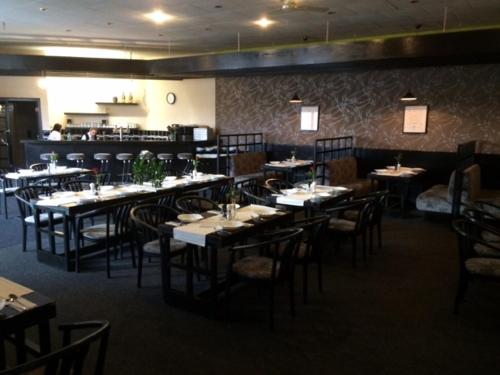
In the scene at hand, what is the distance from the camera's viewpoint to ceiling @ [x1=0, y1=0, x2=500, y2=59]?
6.10 meters

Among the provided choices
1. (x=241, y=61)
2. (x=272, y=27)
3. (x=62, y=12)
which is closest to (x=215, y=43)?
(x=241, y=61)

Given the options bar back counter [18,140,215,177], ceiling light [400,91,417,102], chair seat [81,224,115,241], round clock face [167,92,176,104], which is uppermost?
round clock face [167,92,176,104]

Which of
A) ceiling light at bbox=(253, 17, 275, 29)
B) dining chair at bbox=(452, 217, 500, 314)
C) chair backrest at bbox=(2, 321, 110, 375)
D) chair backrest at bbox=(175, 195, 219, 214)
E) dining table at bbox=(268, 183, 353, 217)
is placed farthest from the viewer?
ceiling light at bbox=(253, 17, 275, 29)

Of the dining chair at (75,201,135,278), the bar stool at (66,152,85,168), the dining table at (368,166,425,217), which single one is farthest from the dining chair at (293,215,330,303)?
the bar stool at (66,152,85,168)

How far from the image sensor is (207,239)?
332cm

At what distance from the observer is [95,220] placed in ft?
21.4

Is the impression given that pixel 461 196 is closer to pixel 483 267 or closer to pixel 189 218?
pixel 483 267

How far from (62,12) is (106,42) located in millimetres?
3142

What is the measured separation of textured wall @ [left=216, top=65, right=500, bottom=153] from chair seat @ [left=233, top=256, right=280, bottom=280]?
5929mm

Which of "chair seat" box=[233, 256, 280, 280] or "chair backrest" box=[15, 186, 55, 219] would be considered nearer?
"chair seat" box=[233, 256, 280, 280]

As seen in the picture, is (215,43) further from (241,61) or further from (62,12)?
(62,12)

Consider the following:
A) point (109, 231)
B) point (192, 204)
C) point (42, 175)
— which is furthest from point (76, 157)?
point (109, 231)

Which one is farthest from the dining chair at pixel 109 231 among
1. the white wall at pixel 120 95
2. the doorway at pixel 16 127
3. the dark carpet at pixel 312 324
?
the doorway at pixel 16 127

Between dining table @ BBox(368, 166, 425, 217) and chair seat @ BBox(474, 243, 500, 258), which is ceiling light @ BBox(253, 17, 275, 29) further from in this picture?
chair seat @ BBox(474, 243, 500, 258)
